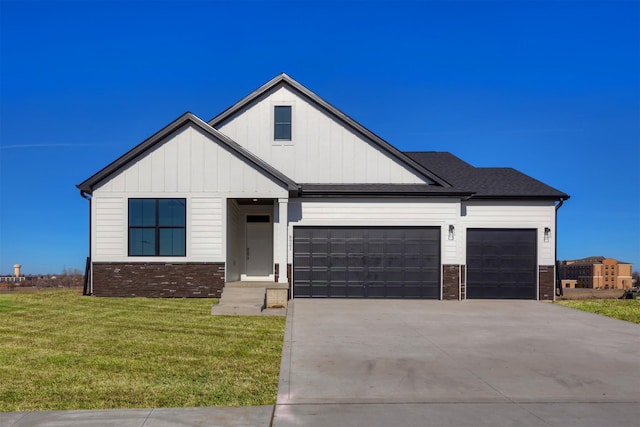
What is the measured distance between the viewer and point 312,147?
1853 centimetres

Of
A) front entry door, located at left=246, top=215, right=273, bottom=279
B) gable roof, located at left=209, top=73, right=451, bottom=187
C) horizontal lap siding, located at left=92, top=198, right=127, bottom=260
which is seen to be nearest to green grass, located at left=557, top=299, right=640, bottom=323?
gable roof, located at left=209, top=73, right=451, bottom=187

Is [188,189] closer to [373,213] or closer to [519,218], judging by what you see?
[373,213]

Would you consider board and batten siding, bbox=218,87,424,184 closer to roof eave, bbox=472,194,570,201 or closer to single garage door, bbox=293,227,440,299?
single garage door, bbox=293,227,440,299

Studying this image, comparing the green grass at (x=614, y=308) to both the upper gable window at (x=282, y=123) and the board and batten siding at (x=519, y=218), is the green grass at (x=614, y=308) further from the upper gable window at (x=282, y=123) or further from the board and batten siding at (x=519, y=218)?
the upper gable window at (x=282, y=123)

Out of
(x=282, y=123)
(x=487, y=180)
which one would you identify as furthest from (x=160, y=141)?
(x=487, y=180)

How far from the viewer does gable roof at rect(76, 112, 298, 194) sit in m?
16.4

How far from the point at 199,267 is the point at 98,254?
357 cm

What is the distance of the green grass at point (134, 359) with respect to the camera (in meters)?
5.72

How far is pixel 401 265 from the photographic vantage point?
57.3 feet

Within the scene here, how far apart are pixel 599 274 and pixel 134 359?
28.3 metres

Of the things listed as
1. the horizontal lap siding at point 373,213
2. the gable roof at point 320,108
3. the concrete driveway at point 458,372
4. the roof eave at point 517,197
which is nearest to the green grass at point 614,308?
the concrete driveway at point 458,372

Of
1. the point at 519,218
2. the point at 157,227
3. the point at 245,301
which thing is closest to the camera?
the point at 245,301

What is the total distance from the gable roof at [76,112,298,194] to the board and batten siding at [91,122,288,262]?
17 centimetres

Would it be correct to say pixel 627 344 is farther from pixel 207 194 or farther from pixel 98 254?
pixel 98 254
